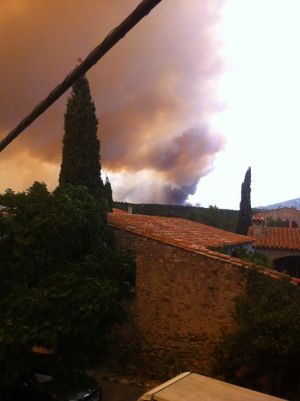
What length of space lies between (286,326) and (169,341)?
4.65 metres

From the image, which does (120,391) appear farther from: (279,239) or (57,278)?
(279,239)

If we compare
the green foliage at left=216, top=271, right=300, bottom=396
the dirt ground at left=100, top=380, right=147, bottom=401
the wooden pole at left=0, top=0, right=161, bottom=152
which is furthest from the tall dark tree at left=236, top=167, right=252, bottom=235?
the wooden pole at left=0, top=0, right=161, bottom=152

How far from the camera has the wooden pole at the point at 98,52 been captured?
281 centimetres

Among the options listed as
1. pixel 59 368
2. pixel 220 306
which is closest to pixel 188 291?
pixel 220 306

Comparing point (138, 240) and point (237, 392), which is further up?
point (138, 240)

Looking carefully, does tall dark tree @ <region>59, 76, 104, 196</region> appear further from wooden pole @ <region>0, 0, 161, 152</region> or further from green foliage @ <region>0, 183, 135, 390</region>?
wooden pole @ <region>0, 0, 161, 152</region>

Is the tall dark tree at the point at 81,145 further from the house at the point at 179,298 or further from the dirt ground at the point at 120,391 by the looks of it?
the dirt ground at the point at 120,391

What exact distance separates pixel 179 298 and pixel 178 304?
0.64 ft

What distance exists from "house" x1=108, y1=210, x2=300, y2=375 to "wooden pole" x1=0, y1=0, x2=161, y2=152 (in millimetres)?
9179

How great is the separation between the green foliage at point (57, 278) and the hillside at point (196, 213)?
114ft

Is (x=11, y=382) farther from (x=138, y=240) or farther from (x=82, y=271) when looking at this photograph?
(x=138, y=240)

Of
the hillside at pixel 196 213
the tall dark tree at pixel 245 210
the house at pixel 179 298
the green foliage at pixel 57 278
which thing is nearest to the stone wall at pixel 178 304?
the house at pixel 179 298

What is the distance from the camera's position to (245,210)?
35.8 meters

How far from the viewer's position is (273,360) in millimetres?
9508
